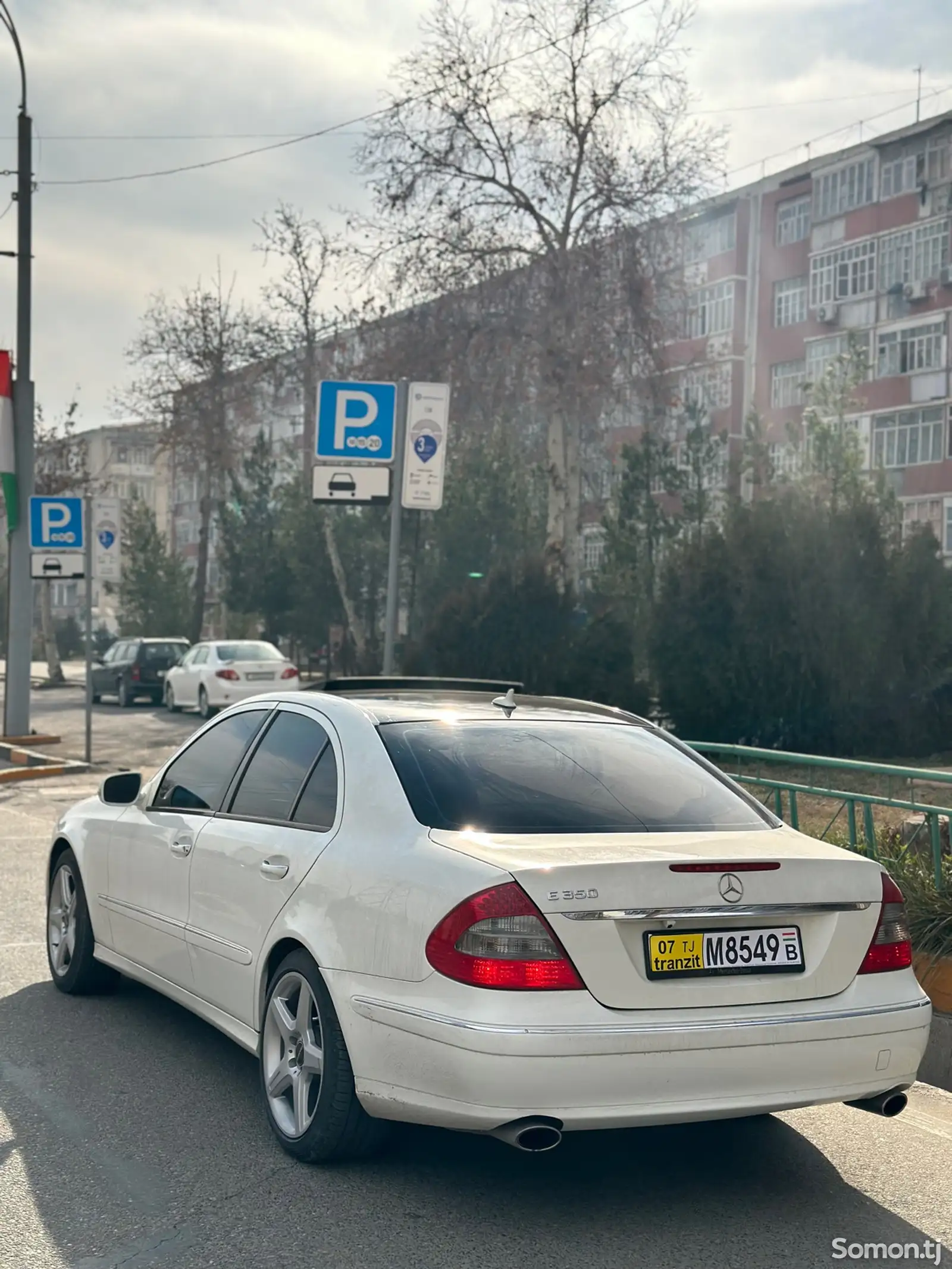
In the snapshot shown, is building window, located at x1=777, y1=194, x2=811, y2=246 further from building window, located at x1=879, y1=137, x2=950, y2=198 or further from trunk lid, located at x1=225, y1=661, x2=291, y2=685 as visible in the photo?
trunk lid, located at x1=225, y1=661, x2=291, y2=685

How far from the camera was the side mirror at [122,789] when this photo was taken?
22.2 feet

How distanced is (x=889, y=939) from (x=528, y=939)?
117 centimetres

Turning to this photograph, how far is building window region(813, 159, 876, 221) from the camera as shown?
49.7 m

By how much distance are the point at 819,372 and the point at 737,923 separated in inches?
1936

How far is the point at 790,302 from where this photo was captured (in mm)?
54500

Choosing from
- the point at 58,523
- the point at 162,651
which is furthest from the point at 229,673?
the point at 58,523

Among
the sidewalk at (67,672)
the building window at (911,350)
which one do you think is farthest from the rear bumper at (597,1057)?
the building window at (911,350)

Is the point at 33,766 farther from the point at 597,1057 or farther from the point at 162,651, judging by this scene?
the point at 162,651

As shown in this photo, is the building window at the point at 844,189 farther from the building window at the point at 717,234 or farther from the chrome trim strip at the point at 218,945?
the chrome trim strip at the point at 218,945

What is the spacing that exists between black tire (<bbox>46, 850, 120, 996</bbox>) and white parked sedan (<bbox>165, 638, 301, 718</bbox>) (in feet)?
73.5

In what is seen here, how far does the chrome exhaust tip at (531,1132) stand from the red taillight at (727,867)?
0.74m

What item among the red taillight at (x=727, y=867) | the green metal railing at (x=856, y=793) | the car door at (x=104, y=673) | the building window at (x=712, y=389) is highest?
the building window at (x=712, y=389)

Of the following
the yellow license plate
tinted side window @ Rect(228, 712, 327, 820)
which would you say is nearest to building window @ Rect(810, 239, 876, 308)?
tinted side window @ Rect(228, 712, 327, 820)

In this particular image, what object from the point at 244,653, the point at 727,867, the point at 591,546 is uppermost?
the point at 591,546
